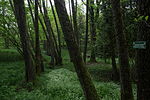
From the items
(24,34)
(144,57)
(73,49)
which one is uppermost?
(24,34)

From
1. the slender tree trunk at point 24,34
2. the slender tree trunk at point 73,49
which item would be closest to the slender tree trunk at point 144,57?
the slender tree trunk at point 73,49

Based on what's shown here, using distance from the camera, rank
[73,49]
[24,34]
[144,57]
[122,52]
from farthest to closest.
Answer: [24,34] < [73,49] < [122,52] < [144,57]

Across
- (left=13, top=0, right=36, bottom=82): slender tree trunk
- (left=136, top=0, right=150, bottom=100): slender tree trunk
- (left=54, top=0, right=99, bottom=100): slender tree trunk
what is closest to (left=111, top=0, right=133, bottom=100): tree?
(left=136, top=0, right=150, bottom=100): slender tree trunk

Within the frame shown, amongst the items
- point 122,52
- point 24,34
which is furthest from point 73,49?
point 24,34

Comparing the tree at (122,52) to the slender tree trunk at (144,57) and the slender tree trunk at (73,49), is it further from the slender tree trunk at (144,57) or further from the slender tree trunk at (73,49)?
the slender tree trunk at (73,49)

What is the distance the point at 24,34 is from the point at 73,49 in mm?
4225

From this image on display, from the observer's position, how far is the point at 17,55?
51.8ft

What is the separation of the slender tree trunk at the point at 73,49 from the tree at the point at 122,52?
760mm

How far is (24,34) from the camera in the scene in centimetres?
616

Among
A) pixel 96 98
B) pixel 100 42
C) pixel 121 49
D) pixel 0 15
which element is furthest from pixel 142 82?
pixel 0 15

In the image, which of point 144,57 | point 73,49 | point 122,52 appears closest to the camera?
point 144,57

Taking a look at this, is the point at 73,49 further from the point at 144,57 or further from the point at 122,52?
the point at 144,57

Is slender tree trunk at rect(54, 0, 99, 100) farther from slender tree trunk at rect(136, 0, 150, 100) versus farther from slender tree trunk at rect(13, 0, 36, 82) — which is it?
slender tree trunk at rect(13, 0, 36, 82)

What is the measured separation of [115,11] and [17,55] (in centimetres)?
1566
